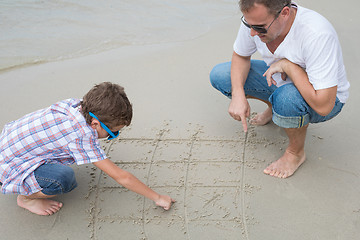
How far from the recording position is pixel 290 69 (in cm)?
221

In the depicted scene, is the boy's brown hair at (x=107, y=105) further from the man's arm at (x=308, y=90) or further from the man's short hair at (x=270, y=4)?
the man's arm at (x=308, y=90)

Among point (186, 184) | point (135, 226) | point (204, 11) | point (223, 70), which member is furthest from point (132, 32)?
point (135, 226)

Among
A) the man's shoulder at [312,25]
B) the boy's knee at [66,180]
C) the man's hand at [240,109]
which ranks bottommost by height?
the boy's knee at [66,180]

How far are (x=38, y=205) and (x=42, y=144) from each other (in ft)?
1.56

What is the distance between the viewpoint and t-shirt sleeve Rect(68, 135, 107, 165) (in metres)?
1.96

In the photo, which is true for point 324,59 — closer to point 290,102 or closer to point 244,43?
point 290,102

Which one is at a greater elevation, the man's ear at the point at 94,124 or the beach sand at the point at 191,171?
the man's ear at the point at 94,124

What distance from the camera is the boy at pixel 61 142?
1.96 m

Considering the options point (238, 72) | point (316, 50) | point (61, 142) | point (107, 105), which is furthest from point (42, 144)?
point (316, 50)

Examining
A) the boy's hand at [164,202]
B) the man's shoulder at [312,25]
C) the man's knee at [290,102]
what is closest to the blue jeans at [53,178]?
the boy's hand at [164,202]

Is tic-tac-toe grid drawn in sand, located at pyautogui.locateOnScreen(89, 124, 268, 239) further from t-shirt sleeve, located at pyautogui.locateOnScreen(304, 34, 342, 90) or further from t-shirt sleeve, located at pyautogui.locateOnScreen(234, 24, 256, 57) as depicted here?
t-shirt sleeve, located at pyautogui.locateOnScreen(304, 34, 342, 90)

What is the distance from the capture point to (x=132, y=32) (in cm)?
454

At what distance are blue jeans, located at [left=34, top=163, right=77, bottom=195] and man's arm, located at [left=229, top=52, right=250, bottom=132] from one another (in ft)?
3.83

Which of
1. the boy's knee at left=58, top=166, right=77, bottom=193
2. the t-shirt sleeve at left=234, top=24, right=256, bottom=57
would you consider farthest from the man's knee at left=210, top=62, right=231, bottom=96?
the boy's knee at left=58, top=166, right=77, bottom=193
